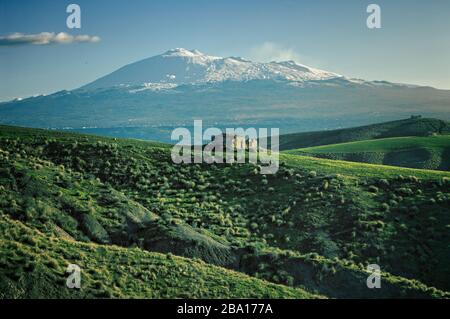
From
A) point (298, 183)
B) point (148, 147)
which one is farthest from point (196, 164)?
point (298, 183)

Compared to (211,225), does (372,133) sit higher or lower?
higher

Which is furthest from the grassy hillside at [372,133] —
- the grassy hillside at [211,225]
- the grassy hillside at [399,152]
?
the grassy hillside at [211,225]

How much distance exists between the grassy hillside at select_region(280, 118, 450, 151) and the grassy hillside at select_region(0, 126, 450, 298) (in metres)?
97.5

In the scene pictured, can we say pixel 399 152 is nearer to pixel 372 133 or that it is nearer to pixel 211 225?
pixel 372 133

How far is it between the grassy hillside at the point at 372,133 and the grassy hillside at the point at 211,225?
97456 mm

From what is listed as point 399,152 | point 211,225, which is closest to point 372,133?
point 399,152

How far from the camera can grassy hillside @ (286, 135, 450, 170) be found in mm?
110719

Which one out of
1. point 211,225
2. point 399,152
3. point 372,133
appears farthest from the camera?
point 372,133

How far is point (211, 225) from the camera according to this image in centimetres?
5075

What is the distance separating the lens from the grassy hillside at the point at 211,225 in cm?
3562

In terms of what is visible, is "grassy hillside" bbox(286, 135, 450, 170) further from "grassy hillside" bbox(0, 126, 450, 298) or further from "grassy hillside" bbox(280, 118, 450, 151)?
"grassy hillside" bbox(0, 126, 450, 298)

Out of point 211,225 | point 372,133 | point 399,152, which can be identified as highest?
point 372,133

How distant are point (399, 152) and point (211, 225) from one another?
79.8m

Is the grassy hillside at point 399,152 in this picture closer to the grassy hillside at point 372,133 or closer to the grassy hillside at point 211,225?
the grassy hillside at point 372,133
